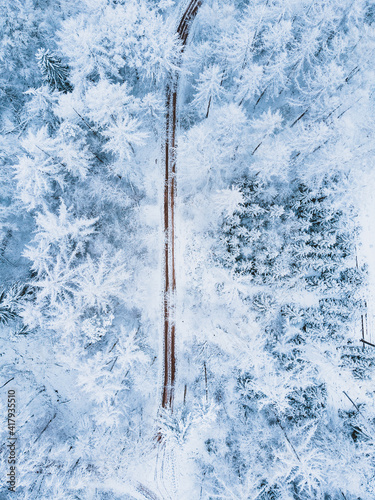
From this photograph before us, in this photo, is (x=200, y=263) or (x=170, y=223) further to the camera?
(x=170, y=223)

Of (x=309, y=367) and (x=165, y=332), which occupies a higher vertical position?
(x=309, y=367)

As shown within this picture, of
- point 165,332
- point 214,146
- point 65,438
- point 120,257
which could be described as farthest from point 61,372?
point 214,146

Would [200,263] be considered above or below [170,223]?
below

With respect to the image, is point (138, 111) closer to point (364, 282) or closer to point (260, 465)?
point (364, 282)

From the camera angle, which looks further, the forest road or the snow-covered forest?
the forest road
